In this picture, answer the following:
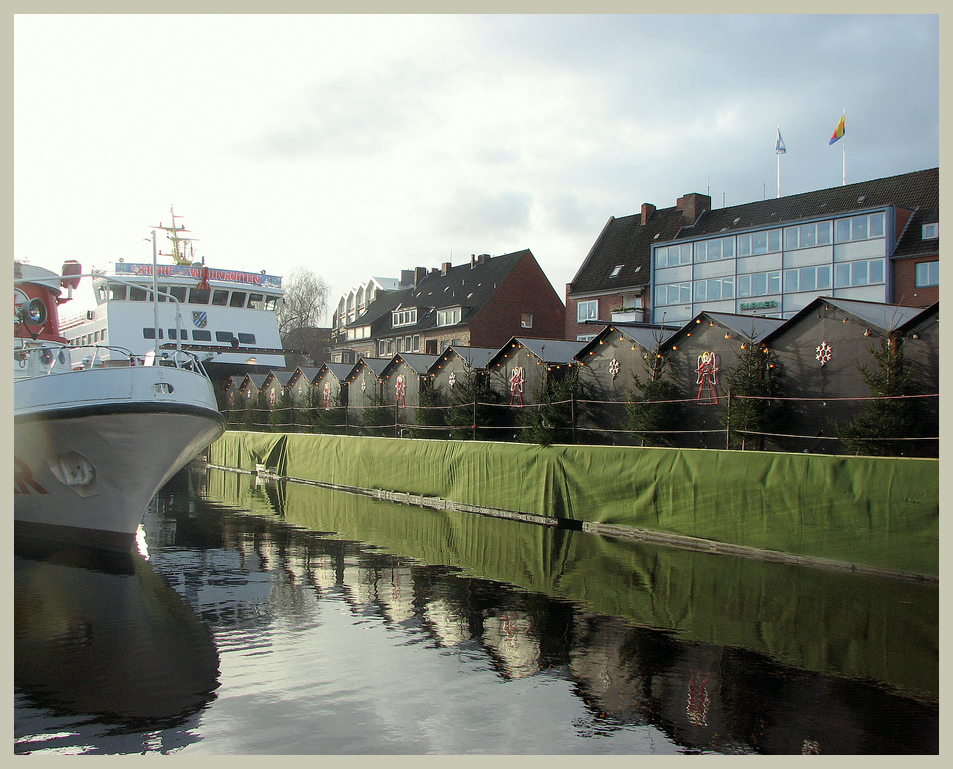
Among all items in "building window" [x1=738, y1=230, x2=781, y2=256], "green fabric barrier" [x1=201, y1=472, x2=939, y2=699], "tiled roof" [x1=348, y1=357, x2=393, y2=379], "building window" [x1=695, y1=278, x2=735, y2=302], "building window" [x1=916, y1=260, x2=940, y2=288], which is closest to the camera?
"green fabric barrier" [x1=201, y1=472, x2=939, y2=699]

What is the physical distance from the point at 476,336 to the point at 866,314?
129 feet

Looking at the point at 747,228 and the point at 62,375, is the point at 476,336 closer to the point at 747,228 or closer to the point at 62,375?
the point at 747,228

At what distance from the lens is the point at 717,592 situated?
34.8 feet

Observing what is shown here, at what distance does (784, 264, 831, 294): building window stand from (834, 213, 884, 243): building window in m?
1.37

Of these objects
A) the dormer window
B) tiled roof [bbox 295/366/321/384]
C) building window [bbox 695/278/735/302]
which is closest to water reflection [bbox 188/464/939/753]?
tiled roof [bbox 295/366/321/384]

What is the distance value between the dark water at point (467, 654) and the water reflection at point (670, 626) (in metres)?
0.03

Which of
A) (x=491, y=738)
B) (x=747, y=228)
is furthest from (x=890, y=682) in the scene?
A: (x=747, y=228)

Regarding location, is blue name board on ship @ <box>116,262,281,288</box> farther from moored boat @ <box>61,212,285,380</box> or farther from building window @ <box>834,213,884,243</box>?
building window @ <box>834,213,884,243</box>

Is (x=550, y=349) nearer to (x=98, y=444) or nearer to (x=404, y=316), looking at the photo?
(x=98, y=444)

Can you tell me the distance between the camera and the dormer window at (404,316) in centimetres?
6022

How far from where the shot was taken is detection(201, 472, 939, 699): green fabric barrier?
8.12 metres

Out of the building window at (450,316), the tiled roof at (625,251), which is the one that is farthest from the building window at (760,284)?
the building window at (450,316)

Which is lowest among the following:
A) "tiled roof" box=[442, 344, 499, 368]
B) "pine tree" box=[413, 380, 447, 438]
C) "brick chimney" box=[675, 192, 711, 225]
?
"pine tree" box=[413, 380, 447, 438]

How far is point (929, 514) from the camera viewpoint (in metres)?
10.7
